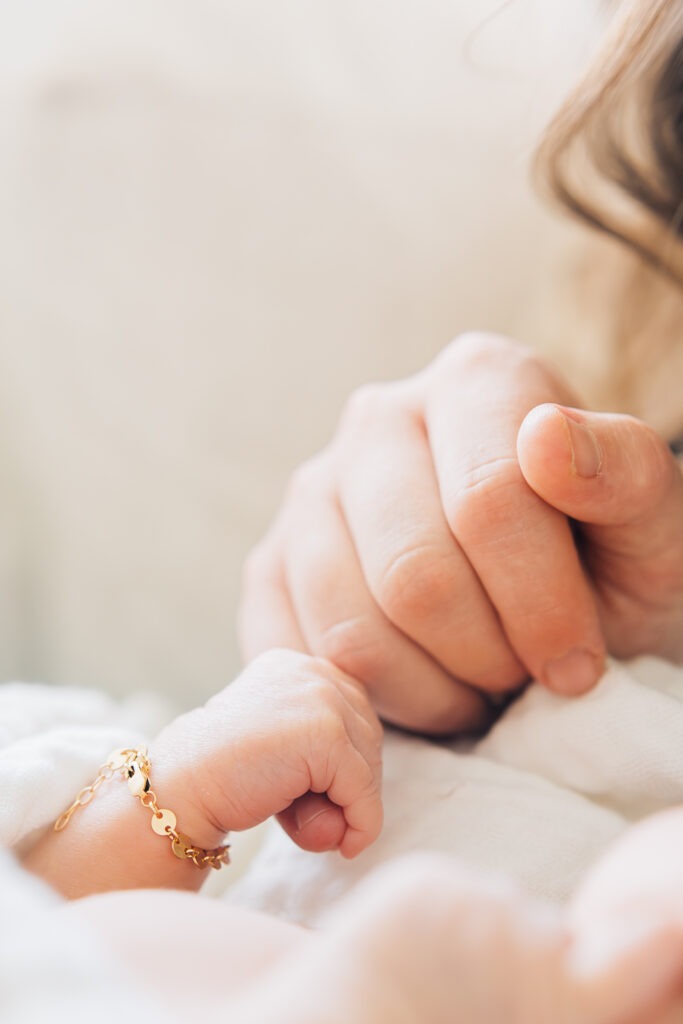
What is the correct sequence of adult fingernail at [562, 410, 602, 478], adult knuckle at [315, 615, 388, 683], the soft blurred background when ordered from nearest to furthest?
1. adult fingernail at [562, 410, 602, 478]
2. adult knuckle at [315, 615, 388, 683]
3. the soft blurred background

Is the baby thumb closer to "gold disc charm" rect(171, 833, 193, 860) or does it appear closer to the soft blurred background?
"gold disc charm" rect(171, 833, 193, 860)

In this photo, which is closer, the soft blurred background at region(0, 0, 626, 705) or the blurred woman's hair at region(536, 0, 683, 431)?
the blurred woman's hair at region(536, 0, 683, 431)

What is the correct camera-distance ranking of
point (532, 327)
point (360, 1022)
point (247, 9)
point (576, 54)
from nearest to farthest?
point (360, 1022), point (576, 54), point (247, 9), point (532, 327)

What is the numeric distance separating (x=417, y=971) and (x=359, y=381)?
82cm

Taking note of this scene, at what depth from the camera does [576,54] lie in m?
0.79

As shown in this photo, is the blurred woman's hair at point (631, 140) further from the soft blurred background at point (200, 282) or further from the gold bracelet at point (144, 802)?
the gold bracelet at point (144, 802)

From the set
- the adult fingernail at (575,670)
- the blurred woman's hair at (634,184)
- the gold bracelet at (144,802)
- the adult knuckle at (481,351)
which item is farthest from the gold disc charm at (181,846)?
the blurred woman's hair at (634,184)

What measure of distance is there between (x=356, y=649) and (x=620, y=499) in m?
0.21

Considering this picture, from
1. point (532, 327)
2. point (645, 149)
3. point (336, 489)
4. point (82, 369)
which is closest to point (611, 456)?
point (336, 489)

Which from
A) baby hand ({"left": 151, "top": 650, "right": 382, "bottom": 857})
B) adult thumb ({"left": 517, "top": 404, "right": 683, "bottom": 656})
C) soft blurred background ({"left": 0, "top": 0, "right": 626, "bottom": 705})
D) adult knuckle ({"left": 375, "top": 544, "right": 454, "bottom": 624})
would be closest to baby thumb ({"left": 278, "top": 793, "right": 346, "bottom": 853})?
baby hand ({"left": 151, "top": 650, "right": 382, "bottom": 857})

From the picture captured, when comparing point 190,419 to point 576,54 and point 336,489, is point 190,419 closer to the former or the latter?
point 336,489

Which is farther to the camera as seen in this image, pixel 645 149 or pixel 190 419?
pixel 190 419

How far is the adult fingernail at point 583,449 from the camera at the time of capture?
19.5 inches

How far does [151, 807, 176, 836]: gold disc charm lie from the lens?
0.51 metres
